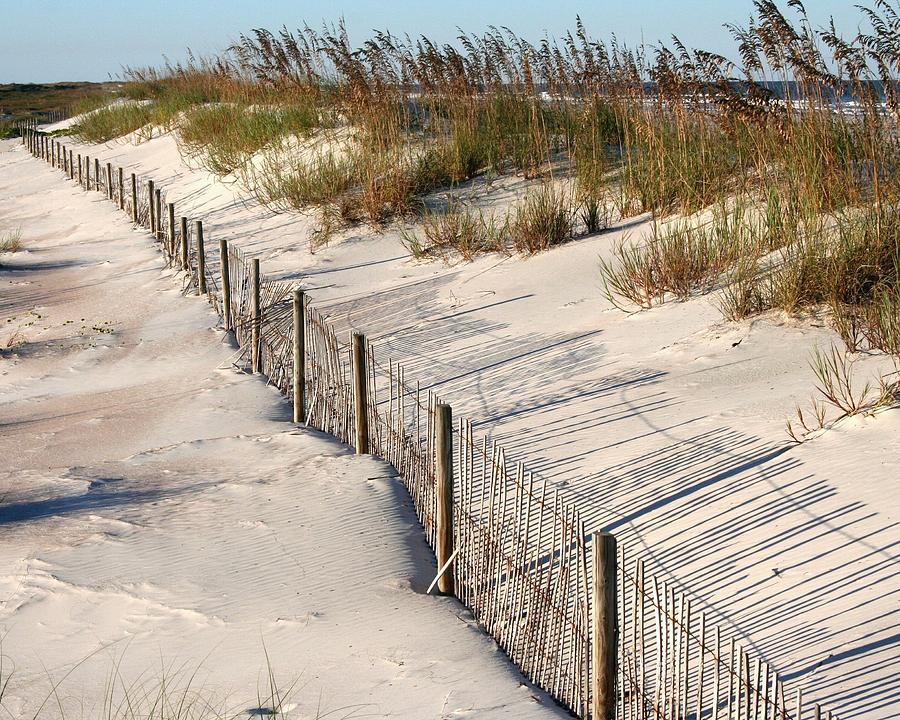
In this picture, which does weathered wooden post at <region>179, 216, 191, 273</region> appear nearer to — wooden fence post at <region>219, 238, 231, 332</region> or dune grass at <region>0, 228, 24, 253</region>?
wooden fence post at <region>219, 238, 231, 332</region>

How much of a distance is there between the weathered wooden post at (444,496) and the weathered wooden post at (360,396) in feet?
4.60

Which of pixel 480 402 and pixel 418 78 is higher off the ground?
pixel 418 78

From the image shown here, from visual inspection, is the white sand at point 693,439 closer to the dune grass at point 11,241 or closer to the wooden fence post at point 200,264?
the wooden fence post at point 200,264

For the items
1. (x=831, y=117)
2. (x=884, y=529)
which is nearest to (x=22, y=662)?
(x=884, y=529)

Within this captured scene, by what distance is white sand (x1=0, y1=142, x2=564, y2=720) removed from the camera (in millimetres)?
3408

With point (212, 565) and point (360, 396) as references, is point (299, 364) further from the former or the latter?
point (212, 565)

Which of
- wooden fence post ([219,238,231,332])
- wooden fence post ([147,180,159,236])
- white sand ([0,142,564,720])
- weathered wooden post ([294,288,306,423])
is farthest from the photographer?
wooden fence post ([147,180,159,236])

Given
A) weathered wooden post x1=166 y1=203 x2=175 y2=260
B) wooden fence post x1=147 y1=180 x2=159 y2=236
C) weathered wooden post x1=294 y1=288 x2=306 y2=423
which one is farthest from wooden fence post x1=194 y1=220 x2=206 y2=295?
wooden fence post x1=147 y1=180 x2=159 y2=236

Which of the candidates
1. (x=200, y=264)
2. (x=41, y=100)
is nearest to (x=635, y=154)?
(x=200, y=264)

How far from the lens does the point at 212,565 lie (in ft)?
14.3

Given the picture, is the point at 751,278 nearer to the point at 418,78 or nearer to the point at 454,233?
the point at 454,233

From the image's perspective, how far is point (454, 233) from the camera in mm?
10125

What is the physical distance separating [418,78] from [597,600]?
10.0 meters

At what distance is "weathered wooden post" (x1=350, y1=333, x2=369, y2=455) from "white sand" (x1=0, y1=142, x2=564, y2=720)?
105 mm
